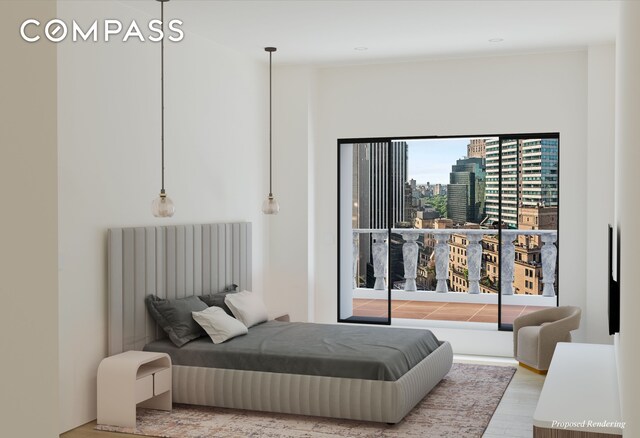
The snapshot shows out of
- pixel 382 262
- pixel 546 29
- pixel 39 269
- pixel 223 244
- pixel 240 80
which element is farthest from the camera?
pixel 382 262

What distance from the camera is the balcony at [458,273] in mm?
7520

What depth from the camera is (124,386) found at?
4754 millimetres

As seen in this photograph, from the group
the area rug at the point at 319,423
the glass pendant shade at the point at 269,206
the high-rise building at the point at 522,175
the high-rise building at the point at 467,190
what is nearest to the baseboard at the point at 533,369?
the area rug at the point at 319,423

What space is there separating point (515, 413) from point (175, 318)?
249 cm

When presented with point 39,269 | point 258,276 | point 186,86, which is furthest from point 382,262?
point 39,269

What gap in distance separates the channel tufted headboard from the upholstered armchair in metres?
2.57

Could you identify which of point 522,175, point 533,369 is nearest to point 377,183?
point 522,175

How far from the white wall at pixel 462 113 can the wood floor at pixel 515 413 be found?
100 centimetres

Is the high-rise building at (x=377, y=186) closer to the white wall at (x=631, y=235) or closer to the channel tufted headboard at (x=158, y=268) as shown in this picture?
the channel tufted headboard at (x=158, y=268)

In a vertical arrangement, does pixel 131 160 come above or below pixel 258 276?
above

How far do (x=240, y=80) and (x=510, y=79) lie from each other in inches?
101

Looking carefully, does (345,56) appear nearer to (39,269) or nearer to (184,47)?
(184,47)

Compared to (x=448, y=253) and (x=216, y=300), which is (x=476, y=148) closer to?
(x=448, y=253)

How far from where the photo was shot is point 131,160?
5.34 m
